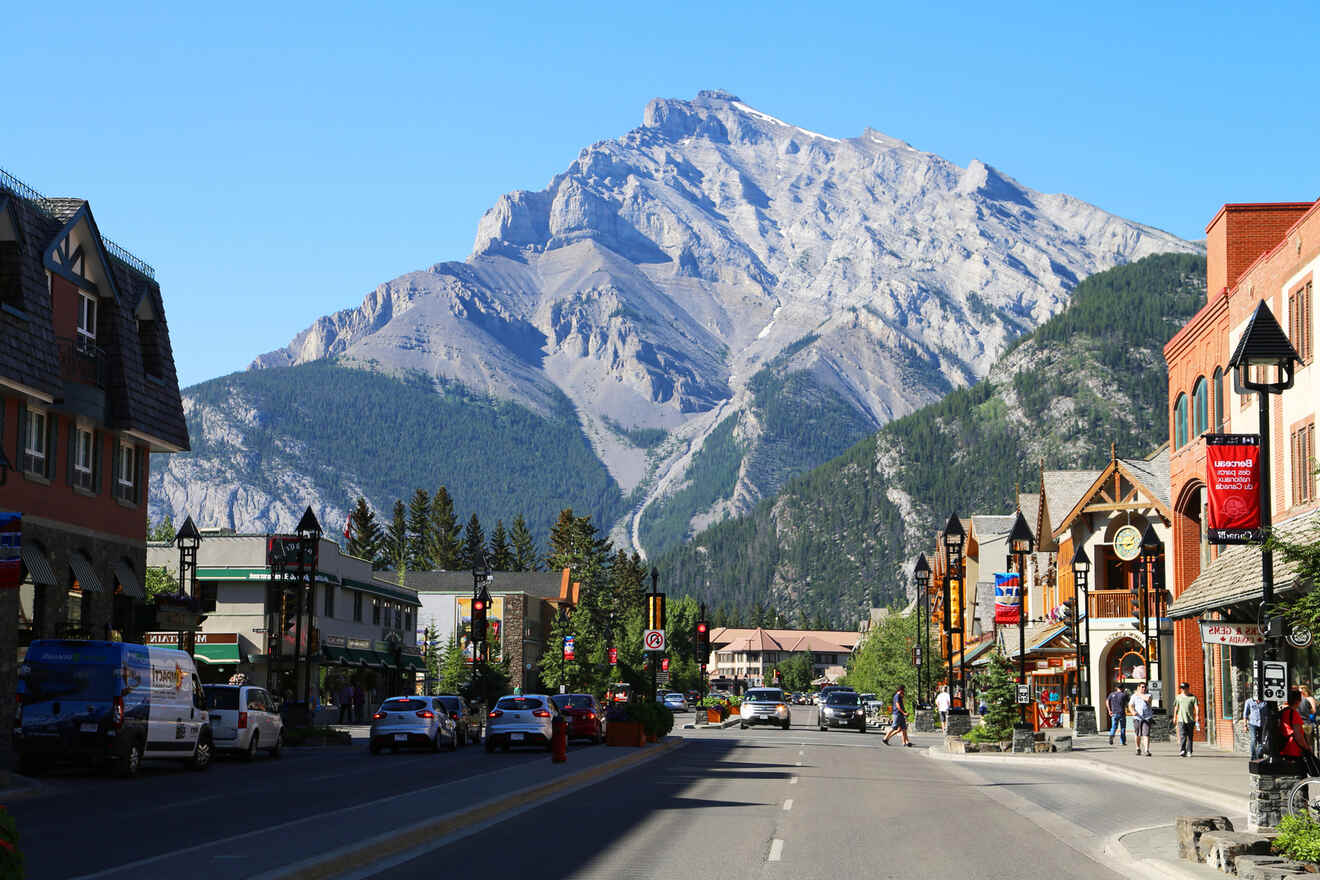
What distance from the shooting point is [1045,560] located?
8112cm

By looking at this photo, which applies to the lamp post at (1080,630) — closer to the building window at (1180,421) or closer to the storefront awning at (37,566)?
the building window at (1180,421)

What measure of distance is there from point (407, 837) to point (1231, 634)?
1958 cm

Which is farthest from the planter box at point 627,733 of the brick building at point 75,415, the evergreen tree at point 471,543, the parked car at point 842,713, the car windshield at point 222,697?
the evergreen tree at point 471,543

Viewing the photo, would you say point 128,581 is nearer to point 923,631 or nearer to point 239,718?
point 239,718

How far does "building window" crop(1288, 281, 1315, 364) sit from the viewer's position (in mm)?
34019

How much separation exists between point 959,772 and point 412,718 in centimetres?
1440

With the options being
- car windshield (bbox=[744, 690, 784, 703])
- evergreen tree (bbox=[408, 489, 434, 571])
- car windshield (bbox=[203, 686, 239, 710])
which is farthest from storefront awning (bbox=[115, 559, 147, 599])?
evergreen tree (bbox=[408, 489, 434, 571])

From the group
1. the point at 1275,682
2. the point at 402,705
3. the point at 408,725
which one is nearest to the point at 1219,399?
the point at 408,725

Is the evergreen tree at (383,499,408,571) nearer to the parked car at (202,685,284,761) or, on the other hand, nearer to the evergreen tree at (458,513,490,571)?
the evergreen tree at (458,513,490,571)

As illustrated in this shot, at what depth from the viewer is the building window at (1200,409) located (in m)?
43.9

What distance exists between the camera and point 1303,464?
35094mm

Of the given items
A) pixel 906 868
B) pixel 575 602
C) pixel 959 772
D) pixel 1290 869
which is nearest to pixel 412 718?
pixel 959 772

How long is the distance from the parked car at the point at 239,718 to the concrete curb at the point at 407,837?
10.4 m

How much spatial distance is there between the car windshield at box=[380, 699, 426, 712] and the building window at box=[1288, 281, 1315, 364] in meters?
24.0
